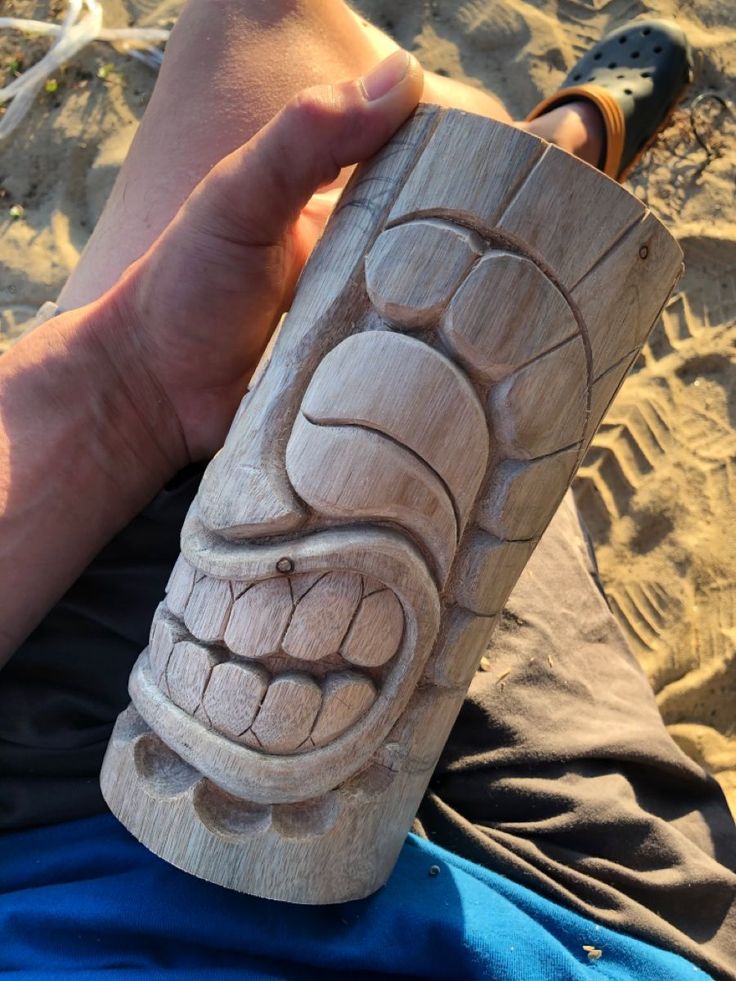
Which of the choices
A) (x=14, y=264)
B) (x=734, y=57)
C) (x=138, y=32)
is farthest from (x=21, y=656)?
(x=734, y=57)

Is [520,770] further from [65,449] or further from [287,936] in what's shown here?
[65,449]

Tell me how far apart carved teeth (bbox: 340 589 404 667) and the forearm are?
1.93 feet

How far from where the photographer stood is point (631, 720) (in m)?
1.41

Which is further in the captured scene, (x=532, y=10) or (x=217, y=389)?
(x=532, y=10)

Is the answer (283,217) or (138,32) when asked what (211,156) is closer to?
(283,217)

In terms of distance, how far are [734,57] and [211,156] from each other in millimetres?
1707

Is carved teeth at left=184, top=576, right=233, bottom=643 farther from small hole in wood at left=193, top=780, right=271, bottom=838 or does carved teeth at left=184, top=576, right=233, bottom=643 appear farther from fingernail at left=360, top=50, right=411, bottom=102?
fingernail at left=360, top=50, right=411, bottom=102

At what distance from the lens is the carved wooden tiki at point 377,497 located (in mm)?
811

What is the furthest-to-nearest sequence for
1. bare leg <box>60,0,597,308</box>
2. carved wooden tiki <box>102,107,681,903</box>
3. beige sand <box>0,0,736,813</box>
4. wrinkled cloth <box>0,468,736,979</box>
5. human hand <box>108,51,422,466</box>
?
1. beige sand <box>0,0,736,813</box>
2. bare leg <box>60,0,597,308</box>
3. wrinkled cloth <box>0,468,736,979</box>
4. human hand <box>108,51,422,466</box>
5. carved wooden tiki <box>102,107,681,903</box>

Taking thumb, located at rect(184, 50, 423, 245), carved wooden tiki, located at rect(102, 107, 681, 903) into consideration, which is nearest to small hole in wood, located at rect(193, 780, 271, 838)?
carved wooden tiki, located at rect(102, 107, 681, 903)

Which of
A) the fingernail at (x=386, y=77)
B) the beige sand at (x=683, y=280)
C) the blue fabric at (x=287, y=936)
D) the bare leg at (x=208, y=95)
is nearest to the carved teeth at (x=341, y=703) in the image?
the blue fabric at (x=287, y=936)

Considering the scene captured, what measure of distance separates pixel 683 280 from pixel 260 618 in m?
1.73

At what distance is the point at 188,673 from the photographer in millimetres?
903

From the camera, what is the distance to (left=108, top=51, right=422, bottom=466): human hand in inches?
36.0
